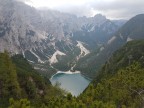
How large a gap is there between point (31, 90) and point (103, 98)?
309 ft

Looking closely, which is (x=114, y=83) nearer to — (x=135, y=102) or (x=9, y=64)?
(x=135, y=102)

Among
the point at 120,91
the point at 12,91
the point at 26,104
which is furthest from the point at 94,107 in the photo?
the point at 12,91

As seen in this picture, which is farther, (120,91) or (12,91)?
(12,91)

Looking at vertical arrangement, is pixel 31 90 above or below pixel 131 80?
below

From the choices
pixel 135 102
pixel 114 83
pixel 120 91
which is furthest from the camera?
pixel 114 83

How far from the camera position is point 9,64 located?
185625mm

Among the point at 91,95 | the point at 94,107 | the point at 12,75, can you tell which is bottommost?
the point at 12,75

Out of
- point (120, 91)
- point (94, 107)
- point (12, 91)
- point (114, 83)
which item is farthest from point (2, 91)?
point (94, 107)

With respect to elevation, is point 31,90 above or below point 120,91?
below

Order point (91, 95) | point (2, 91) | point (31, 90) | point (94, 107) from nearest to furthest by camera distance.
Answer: point (94, 107), point (91, 95), point (2, 91), point (31, 90)

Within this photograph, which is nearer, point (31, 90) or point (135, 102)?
point (135, 102)

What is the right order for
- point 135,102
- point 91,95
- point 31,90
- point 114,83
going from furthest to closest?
point 31,90 < point 114,83 < point 91,95 < point 135,102

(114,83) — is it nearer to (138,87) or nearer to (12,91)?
(138,87)

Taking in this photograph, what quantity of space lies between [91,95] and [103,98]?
5.39m
